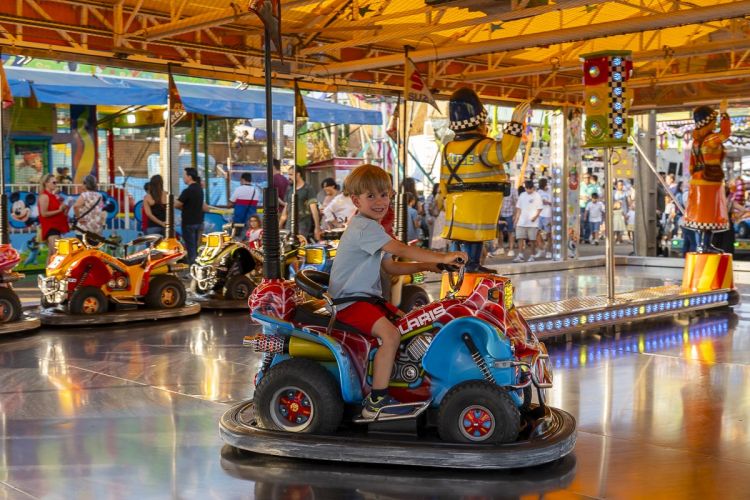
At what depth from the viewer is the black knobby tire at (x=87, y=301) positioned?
8633 millimetres

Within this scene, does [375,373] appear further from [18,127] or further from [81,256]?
[18,127]

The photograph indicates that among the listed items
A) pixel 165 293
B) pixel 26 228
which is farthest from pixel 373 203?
pixel 26 228

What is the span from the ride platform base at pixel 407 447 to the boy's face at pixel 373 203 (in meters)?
0.96

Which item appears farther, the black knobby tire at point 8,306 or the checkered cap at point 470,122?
the black knobby tire at point 8,306

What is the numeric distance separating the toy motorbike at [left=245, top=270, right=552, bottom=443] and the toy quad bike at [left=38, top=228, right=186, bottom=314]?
15.6 feet

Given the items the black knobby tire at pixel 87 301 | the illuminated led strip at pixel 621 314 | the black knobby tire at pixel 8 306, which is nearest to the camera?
the illuminated led strip at pixel 621 314

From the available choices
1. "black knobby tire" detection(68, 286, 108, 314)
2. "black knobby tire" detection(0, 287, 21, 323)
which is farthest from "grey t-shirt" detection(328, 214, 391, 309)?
"black knobby tire" detection(68, 286, 108, 314)

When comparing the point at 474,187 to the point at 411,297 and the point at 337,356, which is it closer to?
the point at 411,297

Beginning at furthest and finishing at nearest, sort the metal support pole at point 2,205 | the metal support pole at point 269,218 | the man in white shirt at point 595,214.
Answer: the man in white shirt at point 595,214
the metal support pole at point 2,205
the metal support pole at point 269,218

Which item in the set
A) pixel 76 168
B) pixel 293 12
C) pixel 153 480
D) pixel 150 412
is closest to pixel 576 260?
pixel 293 12

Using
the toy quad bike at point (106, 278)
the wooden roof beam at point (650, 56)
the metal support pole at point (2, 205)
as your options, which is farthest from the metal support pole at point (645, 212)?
the metal support pole at point (2, 205)

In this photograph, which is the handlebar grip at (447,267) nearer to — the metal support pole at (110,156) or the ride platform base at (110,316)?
the ride platform base at (110,316)

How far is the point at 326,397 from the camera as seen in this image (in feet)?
13.9

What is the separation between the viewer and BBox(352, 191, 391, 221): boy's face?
4.25 metres
